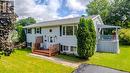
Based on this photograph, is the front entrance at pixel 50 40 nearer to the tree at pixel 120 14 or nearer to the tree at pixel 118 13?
the tree at pixel 118 13

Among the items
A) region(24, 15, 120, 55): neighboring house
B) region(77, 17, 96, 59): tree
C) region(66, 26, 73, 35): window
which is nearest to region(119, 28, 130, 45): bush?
region(24, 15, 120, 55): neighboring house

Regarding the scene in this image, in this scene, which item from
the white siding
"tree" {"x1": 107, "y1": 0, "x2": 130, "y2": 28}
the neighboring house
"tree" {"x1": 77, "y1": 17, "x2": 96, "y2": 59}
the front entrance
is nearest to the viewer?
"tree" {"x1": 77, "y1": 17, "x2": 96, "y2": 59}

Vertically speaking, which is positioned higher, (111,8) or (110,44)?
(111,8)

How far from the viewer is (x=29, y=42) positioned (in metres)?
33.1

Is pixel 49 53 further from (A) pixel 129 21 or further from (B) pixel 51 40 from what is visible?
(A) pixel 129 21

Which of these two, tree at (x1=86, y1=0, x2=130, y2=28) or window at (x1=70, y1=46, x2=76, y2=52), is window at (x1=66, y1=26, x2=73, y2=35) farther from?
tree at (x1=86, y1=0, x2=130, y2=28)

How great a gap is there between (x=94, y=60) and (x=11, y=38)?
1489 cm

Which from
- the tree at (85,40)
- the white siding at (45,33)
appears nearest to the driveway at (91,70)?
the tree at (85,40)

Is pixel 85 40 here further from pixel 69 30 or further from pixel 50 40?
pixel 50 40

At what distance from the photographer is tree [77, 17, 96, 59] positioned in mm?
19656

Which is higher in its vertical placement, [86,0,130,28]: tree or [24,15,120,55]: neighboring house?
[86,0,130,28]: tree

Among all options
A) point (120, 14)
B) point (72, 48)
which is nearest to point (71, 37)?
point (72, 48)

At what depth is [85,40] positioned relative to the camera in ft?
64.9

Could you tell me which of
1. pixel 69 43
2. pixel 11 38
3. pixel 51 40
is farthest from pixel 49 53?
pixel 11 38
